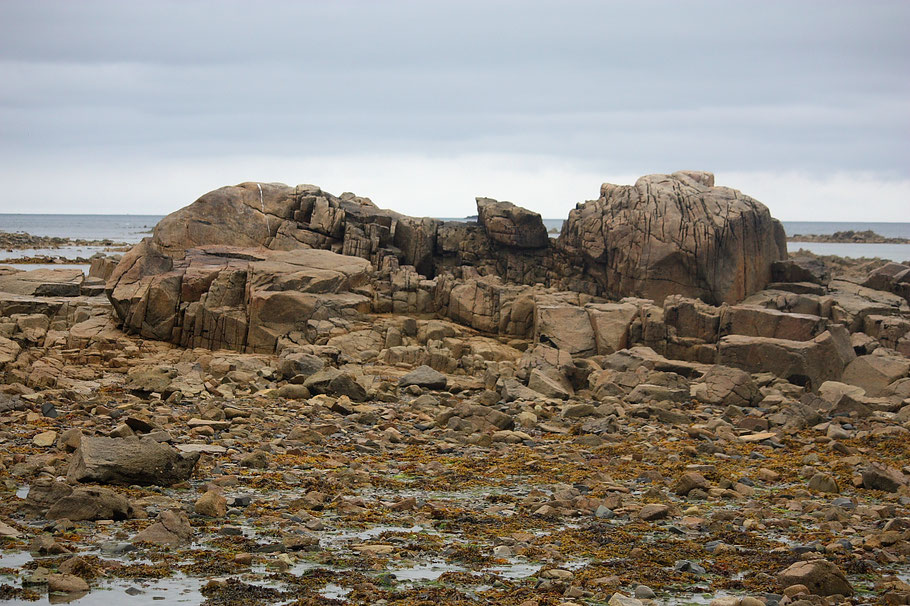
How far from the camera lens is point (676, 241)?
33000 mm

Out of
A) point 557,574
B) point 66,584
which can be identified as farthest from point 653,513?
point 66,584

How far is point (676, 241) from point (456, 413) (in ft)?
60.1

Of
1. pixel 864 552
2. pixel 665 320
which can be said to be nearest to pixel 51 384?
pixel 864 552

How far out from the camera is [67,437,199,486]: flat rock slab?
1023 centimetres

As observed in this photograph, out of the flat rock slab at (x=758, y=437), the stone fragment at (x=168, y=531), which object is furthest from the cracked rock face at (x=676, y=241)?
the stone fragment at (x=168, y=531)

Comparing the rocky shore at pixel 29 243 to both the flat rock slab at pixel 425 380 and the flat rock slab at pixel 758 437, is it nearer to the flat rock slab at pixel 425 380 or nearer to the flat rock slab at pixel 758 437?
the flat rock slab at pixel 425 380

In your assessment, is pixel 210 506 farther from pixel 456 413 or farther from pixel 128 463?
pixel 456 413

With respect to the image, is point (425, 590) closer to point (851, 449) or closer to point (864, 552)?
point (864, 552)

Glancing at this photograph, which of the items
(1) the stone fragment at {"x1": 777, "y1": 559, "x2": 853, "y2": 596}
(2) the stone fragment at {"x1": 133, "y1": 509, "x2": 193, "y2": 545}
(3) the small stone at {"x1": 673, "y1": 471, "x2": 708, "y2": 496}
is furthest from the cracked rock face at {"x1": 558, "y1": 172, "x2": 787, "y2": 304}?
(2) the stone fragment at {"x1": 133, "y1": 509, "x2": 193, "y2": 545}

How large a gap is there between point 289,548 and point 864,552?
6024 mm

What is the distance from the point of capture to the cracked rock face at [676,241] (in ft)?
108

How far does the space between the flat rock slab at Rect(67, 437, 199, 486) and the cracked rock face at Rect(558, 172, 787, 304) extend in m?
24.7

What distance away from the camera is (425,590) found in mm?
7762

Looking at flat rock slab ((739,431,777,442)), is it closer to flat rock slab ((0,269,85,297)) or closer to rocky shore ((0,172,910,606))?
rocky shore ((0,172,910,606))
